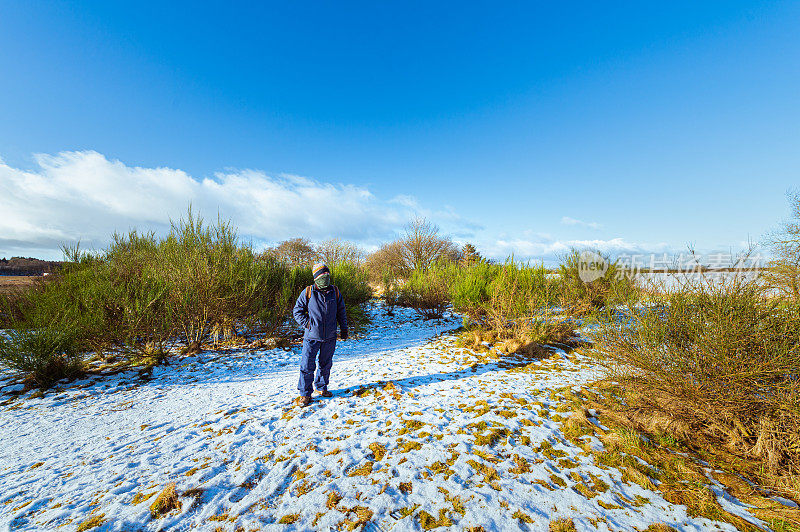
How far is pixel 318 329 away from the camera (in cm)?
411

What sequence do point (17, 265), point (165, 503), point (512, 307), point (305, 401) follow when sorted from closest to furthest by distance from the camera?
point (165, 503), point (305, 401), point (512, 307), point (17, 265)

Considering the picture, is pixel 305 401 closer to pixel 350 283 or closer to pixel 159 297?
pixel 159 297

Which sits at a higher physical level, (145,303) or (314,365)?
(145,303)

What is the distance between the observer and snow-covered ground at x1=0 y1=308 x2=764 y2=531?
Result: 191 cm

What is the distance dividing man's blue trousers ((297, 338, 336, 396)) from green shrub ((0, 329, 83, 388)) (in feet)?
14.4

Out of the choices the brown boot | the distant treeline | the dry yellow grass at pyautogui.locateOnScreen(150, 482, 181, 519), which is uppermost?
the distant treeline

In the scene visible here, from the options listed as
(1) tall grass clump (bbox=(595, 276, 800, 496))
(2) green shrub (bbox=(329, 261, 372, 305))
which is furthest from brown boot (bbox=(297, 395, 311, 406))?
Answer: (2) green shrub (bbox=(329, 261, 372, 305))

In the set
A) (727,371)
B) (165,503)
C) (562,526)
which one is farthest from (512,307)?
(165,503)

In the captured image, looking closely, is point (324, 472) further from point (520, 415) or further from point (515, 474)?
point (520, 415)

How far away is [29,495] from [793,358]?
251 inches

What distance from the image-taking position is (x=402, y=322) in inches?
412

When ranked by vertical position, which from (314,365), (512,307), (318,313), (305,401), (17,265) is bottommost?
(305,401)

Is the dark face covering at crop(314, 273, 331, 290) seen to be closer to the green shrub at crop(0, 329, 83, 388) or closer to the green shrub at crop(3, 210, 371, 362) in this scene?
the green shrub at crop(3, 210, 371, 362)

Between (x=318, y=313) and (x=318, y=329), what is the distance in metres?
0.23
